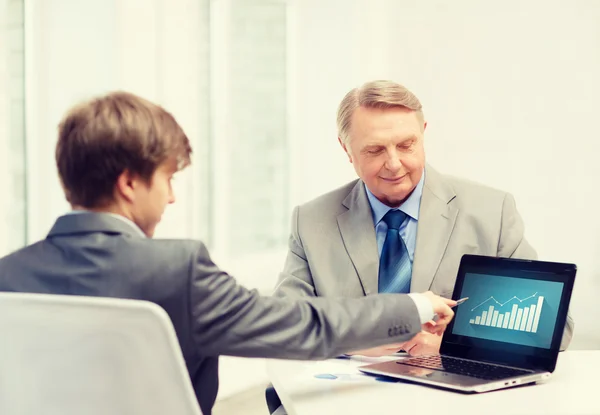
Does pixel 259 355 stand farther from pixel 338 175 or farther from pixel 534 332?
pixel 338 175

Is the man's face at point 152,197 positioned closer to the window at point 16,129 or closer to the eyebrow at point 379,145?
the eyebrow at point 379,145

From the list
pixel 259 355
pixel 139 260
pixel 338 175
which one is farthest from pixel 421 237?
pixel 338 175

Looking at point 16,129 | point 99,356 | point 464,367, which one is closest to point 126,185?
point 99,356

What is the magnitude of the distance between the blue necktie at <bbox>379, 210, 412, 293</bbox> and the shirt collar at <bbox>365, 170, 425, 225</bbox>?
0.06 m

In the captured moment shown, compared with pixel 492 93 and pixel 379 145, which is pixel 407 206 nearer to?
pixel 379 145

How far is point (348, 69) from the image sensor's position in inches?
161

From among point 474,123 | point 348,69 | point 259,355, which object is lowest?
point 259,355

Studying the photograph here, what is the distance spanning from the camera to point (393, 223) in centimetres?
236

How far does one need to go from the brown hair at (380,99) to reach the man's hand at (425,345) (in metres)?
0.73

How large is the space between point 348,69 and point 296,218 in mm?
1817

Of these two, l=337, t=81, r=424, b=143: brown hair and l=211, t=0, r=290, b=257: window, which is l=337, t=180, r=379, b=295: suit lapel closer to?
l=337, t=81, r=424, b=143: brown hair

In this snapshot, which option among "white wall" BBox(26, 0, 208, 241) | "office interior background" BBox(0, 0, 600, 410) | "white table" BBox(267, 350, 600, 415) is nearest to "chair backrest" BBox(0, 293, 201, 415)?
"white table" BBox(267, 350, 600, 415)

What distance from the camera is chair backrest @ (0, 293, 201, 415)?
1.16m

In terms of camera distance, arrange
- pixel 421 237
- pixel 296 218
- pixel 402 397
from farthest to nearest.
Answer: pixel 296 218, pixel 421 237, pixel 402 397
